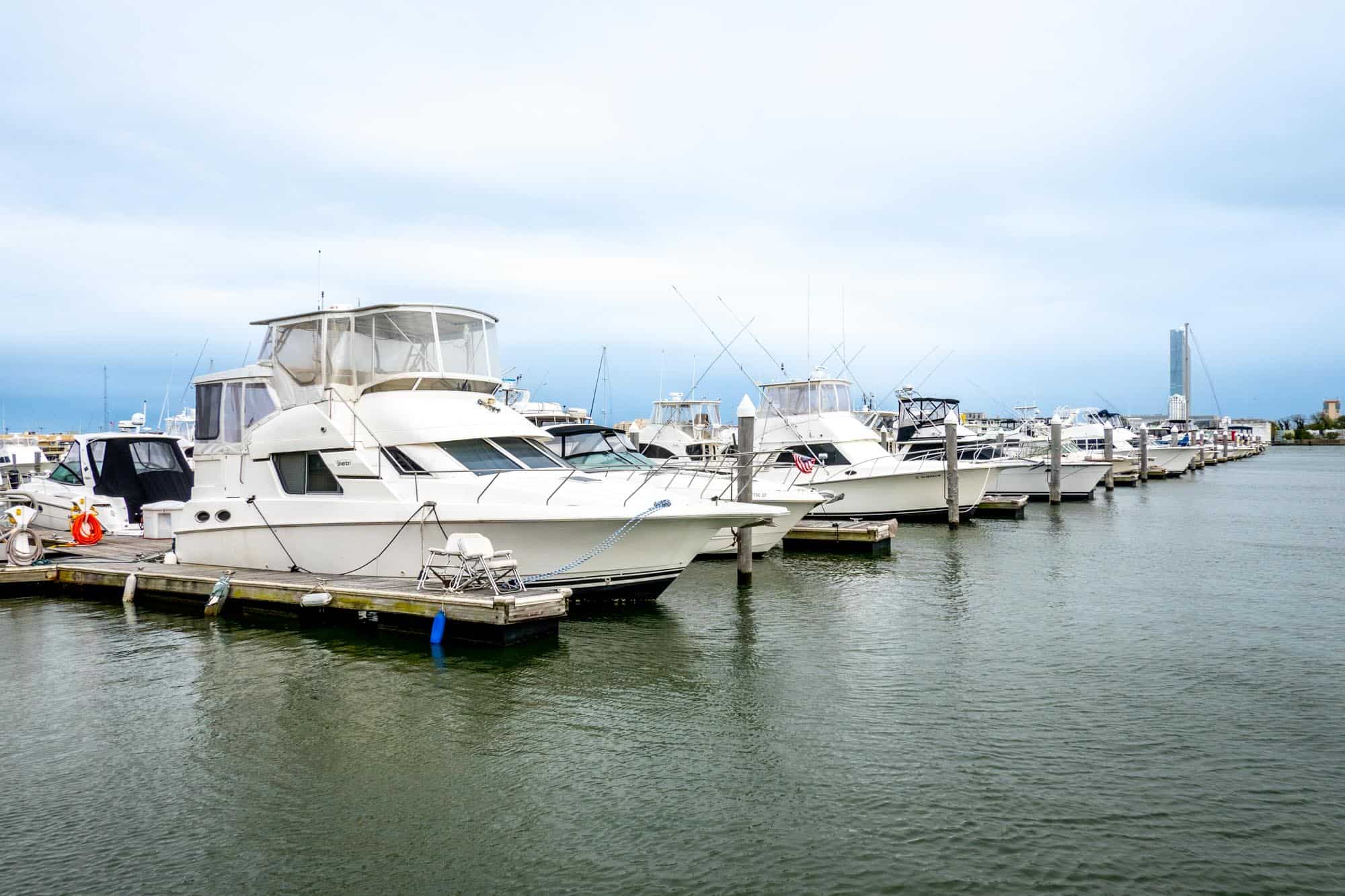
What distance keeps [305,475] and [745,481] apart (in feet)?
25.2

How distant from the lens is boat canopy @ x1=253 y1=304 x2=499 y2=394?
1464 cm

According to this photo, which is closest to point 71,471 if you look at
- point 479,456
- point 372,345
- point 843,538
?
point 372,345

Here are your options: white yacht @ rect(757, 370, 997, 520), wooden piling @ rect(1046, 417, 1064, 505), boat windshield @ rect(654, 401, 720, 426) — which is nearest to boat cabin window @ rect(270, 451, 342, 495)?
white yacht @ rect(757, 370, 997, 520)

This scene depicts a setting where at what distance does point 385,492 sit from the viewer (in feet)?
44.2

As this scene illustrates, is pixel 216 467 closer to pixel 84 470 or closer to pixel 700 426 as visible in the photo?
pixel 84 470

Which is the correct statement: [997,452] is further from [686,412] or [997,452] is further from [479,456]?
[479,456]

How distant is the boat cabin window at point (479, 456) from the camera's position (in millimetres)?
13766

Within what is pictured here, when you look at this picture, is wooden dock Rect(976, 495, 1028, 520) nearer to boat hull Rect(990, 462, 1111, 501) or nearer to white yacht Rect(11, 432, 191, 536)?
boat hull Rect(990, 462, 1111, 501)

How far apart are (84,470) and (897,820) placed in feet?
69.6

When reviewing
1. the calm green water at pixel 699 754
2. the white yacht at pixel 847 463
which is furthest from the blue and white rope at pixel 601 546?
the white yacht at pixel 847 463

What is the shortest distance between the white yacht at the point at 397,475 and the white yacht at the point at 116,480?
6.71 metres

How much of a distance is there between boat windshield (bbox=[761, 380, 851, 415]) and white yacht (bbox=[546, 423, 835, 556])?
7862 millimetres

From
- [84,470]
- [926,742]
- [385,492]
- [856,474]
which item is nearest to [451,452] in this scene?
[385,492]

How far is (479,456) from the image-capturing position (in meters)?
14.0
